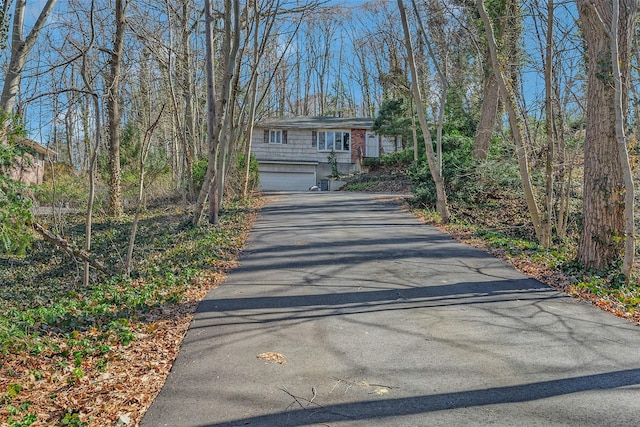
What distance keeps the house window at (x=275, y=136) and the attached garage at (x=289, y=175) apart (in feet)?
5.59

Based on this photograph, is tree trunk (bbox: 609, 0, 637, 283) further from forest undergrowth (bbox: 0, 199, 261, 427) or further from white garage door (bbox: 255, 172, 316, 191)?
white garage door (bbox: 255, 172, 316, 191)

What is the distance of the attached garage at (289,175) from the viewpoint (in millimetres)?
36875

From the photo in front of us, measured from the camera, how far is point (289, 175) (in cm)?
3722

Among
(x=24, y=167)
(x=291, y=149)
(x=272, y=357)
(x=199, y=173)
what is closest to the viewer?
(x=272, y=357)

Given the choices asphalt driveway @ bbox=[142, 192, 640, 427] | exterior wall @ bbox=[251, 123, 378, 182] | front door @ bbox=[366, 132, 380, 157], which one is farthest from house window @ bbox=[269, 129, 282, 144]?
asphalt driveway @ bbox=[142, 192, 640, 427]

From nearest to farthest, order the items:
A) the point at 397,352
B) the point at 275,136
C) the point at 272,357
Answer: the point at 272,357 < the point at 397,352 < the point at 275,136

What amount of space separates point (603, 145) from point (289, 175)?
2965cm

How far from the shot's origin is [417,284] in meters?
7.94

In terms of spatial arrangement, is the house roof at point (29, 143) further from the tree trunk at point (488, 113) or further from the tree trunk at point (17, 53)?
the tree trunk at point (488, 113)

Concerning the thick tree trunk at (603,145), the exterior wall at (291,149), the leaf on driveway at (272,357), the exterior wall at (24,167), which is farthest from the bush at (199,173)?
the leaf on driveway at (272,357)

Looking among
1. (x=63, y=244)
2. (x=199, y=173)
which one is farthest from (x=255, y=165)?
(x=63, y=244)

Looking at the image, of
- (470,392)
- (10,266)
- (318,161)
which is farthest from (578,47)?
(318,161)

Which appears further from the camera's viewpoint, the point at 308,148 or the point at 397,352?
the point at 308,148

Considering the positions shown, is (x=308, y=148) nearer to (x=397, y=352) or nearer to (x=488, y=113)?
(x=488, y=113)
